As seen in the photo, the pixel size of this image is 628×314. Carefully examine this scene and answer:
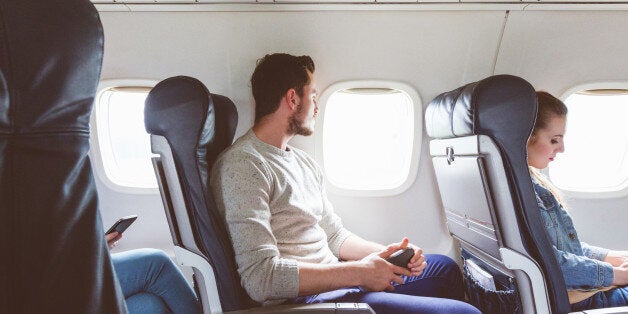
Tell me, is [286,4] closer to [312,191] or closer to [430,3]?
[430,3]

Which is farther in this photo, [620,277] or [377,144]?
[377,144]

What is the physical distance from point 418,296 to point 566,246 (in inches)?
26.8

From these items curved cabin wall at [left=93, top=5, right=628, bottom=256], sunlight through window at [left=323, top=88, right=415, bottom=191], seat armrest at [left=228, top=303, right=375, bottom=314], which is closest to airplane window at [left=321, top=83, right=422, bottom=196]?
sunlight through window at [left=323, top=88, right=415, bottom=191]

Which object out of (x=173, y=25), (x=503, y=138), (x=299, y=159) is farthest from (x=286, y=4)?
(x=503, y=138)

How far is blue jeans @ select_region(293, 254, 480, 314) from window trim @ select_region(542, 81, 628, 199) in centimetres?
121

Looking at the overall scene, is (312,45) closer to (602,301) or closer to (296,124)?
(296,124)

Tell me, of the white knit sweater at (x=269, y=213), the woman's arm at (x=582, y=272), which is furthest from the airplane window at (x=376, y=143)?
the woman's arm at (x=582, y=272)

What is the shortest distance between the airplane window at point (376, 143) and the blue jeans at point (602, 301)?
1157 mm

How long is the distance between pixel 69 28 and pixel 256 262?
1165mm

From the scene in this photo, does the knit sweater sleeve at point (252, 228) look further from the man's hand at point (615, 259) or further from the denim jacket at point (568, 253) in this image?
the man's hand at point (615, 259)

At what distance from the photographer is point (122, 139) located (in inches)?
114

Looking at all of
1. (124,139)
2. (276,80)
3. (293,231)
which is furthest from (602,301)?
(124,139)

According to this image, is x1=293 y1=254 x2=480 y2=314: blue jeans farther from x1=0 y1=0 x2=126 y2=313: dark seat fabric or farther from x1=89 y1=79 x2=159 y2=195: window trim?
x1=89 y1=79 x2=159 y2=195: window trim

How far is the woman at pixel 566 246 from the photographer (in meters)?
1.87
